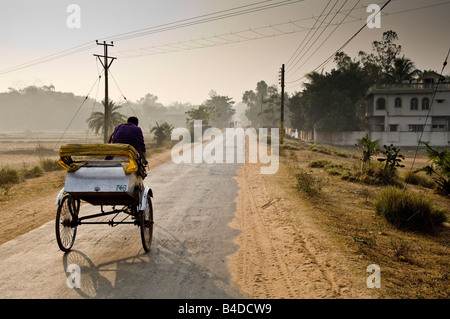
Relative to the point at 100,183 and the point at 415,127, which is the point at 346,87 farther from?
the point at 100,183

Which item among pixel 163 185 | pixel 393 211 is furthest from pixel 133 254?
pixel 163 185

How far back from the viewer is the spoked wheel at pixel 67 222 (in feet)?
17.2

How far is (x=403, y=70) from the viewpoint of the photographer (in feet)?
181

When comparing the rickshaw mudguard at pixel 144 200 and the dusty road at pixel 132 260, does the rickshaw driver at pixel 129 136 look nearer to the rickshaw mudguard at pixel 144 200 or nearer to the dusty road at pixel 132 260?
the rickshaw mudguard at pixel 144 200

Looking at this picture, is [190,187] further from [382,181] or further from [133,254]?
[382,181]

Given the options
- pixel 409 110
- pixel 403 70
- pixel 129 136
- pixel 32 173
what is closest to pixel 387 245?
pixel 129 136

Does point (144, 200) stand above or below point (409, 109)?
below

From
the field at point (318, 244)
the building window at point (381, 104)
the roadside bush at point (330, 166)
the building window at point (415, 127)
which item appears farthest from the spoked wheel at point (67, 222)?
the building window at point (415, 127)

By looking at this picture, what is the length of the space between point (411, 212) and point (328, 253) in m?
3.41

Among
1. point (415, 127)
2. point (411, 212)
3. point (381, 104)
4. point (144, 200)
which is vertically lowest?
point (411, 212)

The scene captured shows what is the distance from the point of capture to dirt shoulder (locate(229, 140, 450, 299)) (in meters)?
4.28

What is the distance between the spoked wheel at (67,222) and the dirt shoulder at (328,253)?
2.77 m

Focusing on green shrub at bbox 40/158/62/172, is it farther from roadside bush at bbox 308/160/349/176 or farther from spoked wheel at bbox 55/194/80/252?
roadside bush at bbox 308/160/349/176

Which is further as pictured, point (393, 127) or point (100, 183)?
point (393, 127)
